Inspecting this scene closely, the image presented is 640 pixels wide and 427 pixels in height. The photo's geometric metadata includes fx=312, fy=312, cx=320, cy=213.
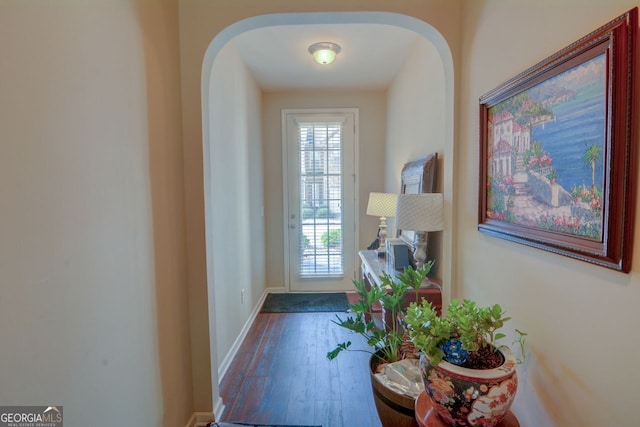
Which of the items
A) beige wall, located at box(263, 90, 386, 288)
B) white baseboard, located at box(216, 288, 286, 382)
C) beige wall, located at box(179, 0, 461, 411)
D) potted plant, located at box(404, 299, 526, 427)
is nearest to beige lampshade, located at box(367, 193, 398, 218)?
beige wall, located at box(263, 90, 386, 288)

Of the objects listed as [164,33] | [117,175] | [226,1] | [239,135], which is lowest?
[117,175]

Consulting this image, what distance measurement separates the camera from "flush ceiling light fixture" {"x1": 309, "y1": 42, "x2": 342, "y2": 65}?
101 inches

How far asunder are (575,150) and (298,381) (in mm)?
2102

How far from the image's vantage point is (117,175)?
1.12 metres

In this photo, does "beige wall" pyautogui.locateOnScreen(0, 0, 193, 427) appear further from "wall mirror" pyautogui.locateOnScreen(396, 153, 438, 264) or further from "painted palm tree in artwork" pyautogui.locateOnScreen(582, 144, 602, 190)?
"wall mirror" pyautogui.locateOnScreen(396, 153, 438, 264)

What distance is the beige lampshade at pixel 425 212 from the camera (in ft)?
5.58

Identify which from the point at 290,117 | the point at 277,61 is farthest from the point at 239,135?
the point at 290,117

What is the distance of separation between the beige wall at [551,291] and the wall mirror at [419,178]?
657 mm

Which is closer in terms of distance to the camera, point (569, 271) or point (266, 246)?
point (569, 271)

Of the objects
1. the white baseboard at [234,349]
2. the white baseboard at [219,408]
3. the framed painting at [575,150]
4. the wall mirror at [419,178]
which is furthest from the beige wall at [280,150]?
the framed painting at [575,150]

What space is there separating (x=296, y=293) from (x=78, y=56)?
3435mm

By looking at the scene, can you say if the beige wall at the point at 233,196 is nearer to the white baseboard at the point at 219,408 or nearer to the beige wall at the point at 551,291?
the white baseboard at the point at 219,408

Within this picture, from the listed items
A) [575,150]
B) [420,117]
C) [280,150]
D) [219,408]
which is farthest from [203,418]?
[280,150]

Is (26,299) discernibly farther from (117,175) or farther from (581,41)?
(581,41)
